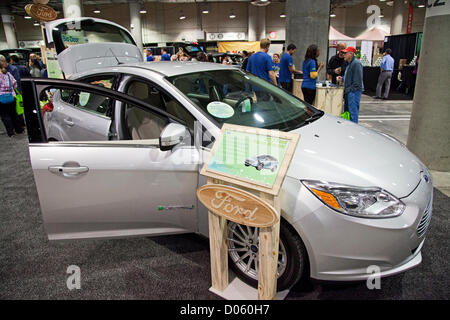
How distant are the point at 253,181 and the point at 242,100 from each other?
0.98 metres

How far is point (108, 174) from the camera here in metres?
1.97

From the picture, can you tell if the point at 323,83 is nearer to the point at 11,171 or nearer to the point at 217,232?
the point at 217,232

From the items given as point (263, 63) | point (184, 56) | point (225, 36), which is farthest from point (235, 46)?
point (263, 63)

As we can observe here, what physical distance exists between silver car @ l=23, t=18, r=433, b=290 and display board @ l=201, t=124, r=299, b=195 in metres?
0.18

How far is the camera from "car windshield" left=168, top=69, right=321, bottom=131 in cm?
216

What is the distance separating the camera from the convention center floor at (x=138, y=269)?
6.68 ft

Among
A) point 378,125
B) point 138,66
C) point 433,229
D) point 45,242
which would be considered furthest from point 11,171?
point 378,125

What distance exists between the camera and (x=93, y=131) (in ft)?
8.61

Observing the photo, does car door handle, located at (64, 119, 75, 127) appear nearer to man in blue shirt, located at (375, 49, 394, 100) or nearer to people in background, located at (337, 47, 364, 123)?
people in background, located at (337, 47, 364, 123)

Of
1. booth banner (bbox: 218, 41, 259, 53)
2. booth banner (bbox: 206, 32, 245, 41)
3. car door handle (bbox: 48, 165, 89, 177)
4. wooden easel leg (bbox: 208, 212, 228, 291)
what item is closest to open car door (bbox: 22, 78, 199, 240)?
car door handle (bbox: 48, 165, 89, 177)

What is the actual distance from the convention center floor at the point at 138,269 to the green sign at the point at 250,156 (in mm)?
729

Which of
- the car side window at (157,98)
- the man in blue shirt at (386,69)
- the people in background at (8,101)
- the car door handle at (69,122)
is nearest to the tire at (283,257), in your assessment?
the car side window at (157,98)

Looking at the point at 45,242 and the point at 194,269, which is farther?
the point at 45,242
